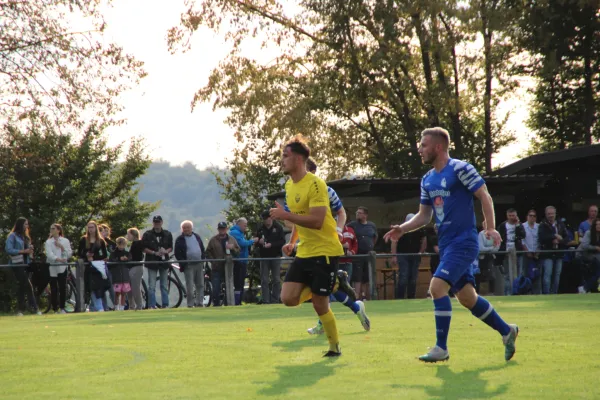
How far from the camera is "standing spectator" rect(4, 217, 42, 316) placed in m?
19.7

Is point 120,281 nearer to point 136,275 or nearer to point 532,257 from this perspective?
point 136,275

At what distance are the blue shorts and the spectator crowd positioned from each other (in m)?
12.7

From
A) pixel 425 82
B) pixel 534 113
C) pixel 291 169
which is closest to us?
pixel 291 169

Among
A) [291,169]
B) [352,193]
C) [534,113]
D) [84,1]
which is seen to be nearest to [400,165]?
[534,113]

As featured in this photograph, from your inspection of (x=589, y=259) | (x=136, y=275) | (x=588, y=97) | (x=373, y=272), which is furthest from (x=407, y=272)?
(x=588, y=97)

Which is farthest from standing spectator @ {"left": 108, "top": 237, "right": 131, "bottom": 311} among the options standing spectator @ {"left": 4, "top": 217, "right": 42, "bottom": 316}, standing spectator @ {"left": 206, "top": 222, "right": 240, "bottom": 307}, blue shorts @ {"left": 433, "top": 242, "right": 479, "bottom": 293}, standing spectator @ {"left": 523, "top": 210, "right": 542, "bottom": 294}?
blue shorts @ {"left": 433, "top": 242, "right": 479, "bottom": 293}

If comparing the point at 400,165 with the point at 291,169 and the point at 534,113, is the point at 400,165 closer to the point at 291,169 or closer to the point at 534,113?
the point at 534,113

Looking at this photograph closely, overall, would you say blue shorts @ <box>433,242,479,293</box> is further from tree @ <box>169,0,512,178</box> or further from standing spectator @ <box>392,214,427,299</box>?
tree @ <box>169,0,512,178</box>

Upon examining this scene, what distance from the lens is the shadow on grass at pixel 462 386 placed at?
591 cm

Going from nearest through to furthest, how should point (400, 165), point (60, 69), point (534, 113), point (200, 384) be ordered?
point (200, 384), point (60, 69), point (400, 165), point (534, 113)

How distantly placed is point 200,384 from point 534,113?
3568cm

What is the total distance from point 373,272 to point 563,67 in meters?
16.4

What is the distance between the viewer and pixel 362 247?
21312mm

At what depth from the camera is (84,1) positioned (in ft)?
83.6
